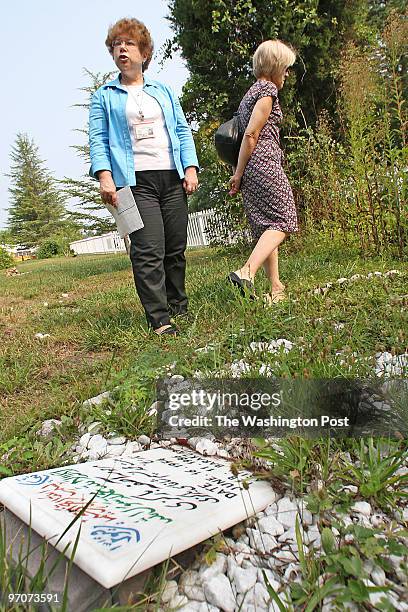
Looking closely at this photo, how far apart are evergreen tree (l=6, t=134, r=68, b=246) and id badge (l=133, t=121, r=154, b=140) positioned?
38.6 metres

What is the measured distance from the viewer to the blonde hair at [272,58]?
9.89 ft

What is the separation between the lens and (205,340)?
243 cm

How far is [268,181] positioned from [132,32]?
122cm

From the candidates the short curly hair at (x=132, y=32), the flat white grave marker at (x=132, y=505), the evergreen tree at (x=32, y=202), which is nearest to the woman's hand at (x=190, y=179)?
the short curly hair at (x=132, y=32)

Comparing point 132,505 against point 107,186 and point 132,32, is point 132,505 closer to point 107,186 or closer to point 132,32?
point 107,186

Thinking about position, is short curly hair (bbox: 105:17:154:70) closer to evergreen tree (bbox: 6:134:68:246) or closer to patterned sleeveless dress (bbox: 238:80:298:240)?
patterned sleeveless dress (bbox: 238:80:298:240)

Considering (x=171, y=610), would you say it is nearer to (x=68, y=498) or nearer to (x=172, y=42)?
(x=68, y=498)

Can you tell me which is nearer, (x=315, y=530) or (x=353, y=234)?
(x=315, y=530)

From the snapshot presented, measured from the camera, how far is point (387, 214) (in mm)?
4402

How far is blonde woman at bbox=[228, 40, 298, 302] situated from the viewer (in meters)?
3.04

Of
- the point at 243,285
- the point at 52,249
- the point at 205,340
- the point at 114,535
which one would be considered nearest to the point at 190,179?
the point at 243,285

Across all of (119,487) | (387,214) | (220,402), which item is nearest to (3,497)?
(119,487)

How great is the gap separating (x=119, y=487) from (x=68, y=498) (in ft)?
0.44

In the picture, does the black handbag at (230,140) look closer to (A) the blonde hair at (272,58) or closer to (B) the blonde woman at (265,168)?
(B) the blonde woman at (265,168)
